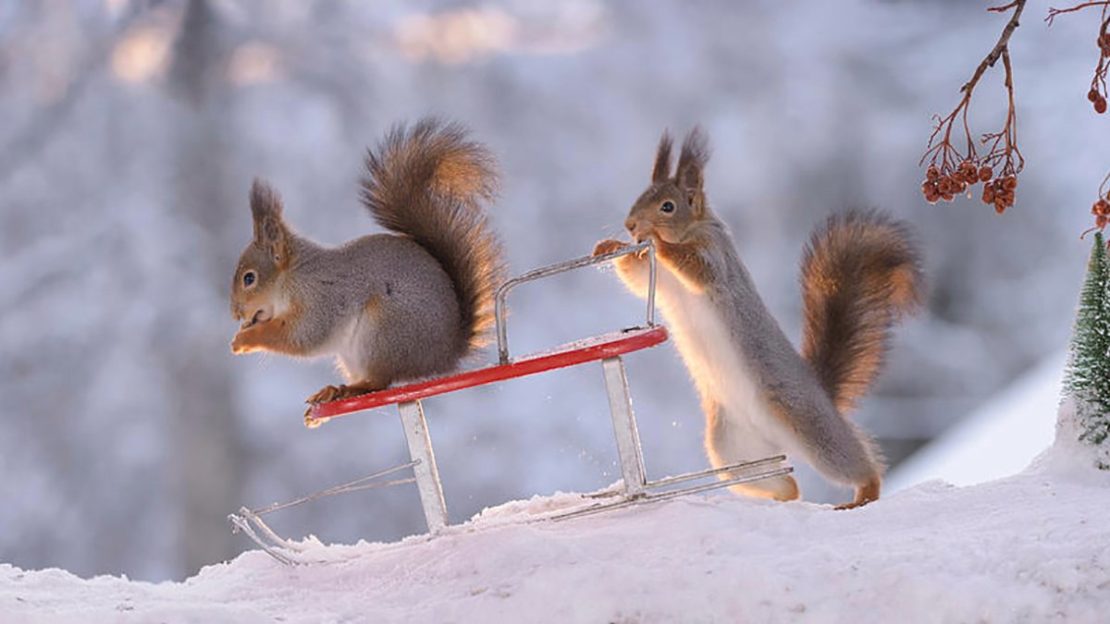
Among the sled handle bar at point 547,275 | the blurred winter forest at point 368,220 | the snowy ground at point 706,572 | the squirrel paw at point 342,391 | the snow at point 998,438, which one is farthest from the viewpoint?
the blurred winter forest at point 368,220

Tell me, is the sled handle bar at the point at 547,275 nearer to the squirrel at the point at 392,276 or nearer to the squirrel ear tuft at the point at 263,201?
the squirrel at the point at 392,276

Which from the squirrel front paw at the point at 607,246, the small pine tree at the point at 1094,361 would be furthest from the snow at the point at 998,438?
the squirrel front paw at the point at 607,246

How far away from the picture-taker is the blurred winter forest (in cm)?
280

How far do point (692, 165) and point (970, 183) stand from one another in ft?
1.80

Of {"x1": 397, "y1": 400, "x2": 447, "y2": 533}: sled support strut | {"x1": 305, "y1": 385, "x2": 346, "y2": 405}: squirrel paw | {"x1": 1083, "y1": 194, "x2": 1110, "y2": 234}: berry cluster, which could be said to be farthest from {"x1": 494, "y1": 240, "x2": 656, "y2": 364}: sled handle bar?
{"x1": 1083, "y1": 194, "x2": 1110, "y2": 234}: berry cluster

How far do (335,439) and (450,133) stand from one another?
1.42 metres

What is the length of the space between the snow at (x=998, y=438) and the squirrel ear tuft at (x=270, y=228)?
4.32 ft

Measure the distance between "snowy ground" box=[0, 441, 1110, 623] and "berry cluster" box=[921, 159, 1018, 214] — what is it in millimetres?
330

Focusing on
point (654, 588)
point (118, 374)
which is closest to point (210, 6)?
point (118, 374)

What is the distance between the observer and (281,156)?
2895 millimetres

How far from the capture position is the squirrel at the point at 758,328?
1.67 m

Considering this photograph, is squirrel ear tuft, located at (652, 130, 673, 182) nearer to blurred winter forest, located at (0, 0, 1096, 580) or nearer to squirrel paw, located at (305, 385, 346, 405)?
squirrel paw, located at (305, 385, 346, 405)

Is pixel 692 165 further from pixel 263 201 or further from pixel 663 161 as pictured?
pixel 263 201

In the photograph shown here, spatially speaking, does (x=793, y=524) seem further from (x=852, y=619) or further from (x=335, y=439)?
(x=335, y=439)
